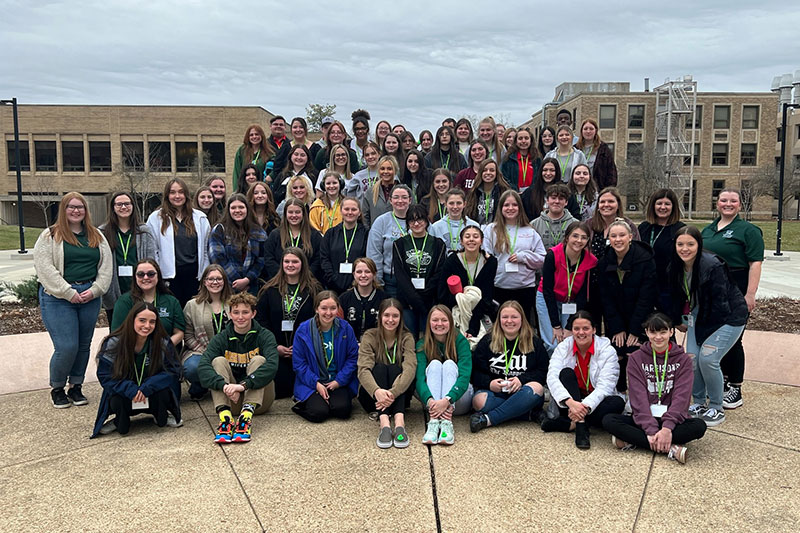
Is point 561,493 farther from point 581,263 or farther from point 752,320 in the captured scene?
point 752,320

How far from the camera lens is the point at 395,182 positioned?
7.59 metres

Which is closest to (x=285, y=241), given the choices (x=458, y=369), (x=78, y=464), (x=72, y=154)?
(x=458, y=369)

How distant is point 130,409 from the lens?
17.1 ft

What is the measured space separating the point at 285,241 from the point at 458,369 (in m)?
2.45

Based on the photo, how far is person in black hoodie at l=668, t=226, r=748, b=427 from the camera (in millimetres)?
5309

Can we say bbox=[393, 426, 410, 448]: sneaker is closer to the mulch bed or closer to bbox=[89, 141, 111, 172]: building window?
the mulch bed

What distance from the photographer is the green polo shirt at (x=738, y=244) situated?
5.55 metres

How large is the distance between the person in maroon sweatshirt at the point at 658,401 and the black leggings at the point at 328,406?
7.25 ft

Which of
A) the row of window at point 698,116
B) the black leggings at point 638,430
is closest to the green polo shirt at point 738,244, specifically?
the black leggings at point 638,430

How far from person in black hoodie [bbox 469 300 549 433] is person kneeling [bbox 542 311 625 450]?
22 centimetres

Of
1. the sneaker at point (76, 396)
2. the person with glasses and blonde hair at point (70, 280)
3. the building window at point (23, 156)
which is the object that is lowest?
the sneaker at point (76, 396)

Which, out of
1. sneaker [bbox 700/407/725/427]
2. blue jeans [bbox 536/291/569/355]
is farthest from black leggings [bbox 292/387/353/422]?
sneaker [bbox 700/407/725/427]

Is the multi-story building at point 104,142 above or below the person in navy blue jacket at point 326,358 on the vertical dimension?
above

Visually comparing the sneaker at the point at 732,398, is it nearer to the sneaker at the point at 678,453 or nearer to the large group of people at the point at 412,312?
the large group of people at the point at 412,312
